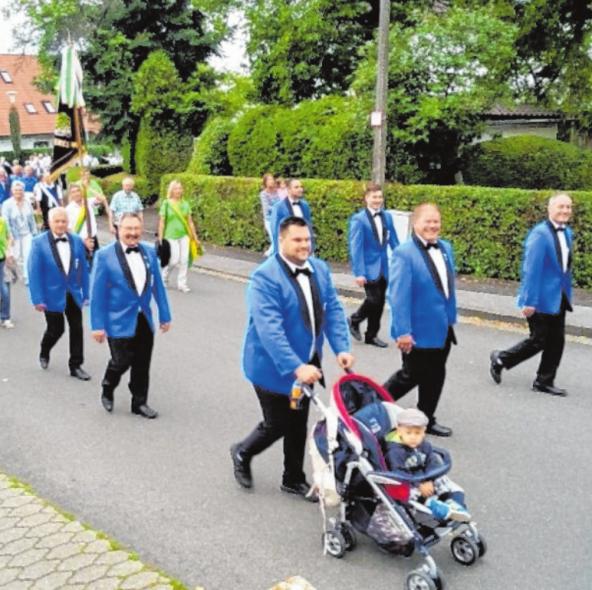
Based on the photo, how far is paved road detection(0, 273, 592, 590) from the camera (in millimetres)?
4395

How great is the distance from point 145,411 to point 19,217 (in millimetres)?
7100

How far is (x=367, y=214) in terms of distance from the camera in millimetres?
9008

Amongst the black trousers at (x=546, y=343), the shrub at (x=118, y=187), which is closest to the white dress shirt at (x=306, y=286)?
the black trousers at (x=546, y=343)

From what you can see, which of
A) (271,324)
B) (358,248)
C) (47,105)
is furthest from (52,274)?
(47,105)

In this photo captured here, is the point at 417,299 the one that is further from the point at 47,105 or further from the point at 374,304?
the point at 47,105

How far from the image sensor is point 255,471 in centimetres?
569

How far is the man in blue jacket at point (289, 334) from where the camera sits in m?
4.73

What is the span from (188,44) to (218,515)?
23.0 metres

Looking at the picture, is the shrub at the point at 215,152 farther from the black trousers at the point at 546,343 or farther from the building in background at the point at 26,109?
the building in background at the point at 26,109

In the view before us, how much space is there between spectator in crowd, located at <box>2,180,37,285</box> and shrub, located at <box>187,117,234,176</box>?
281 inches

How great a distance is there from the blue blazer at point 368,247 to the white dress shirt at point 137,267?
296 cm

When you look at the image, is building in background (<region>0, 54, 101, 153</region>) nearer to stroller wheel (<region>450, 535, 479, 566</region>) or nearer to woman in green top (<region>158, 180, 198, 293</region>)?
woman in green top (<region>158, 180, 198, 293</region>)

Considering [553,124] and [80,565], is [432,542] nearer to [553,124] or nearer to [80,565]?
[80,565]

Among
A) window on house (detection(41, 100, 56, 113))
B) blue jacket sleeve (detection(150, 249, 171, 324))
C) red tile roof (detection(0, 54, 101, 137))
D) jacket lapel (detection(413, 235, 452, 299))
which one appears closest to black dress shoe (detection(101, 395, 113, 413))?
blue jacket sleeve (detection(150, 249, 171, 324))
